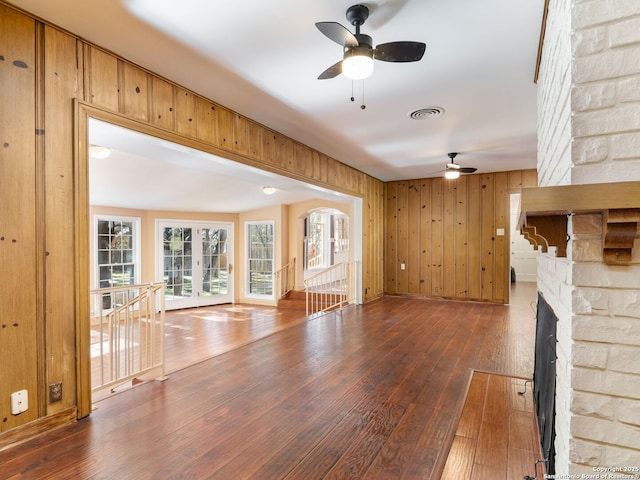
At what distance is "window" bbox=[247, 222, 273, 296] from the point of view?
30.2 feet

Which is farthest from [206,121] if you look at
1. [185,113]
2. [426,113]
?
[426,113]

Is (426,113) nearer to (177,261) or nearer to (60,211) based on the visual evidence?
(60,211)

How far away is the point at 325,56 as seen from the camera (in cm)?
251

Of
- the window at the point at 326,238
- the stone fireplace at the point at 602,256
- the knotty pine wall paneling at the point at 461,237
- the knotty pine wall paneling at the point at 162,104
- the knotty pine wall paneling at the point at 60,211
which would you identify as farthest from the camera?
the window at the point at 326,238

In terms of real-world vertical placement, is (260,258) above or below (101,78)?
below

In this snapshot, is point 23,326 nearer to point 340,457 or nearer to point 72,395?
point 72,395

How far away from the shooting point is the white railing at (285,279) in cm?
898

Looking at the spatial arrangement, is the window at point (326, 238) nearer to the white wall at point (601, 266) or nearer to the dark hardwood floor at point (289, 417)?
the dark hardwood floor at point (289, 417)

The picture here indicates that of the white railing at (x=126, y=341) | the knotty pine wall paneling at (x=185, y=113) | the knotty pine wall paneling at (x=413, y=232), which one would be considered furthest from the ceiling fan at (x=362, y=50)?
the knotty pine wall paneling at (x=413, y=232)

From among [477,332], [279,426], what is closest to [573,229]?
[279,426]

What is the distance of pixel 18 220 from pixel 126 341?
1.44 m

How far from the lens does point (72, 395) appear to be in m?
2.25

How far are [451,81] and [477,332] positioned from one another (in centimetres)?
335

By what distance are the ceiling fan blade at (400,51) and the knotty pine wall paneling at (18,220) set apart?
7.10 ft
